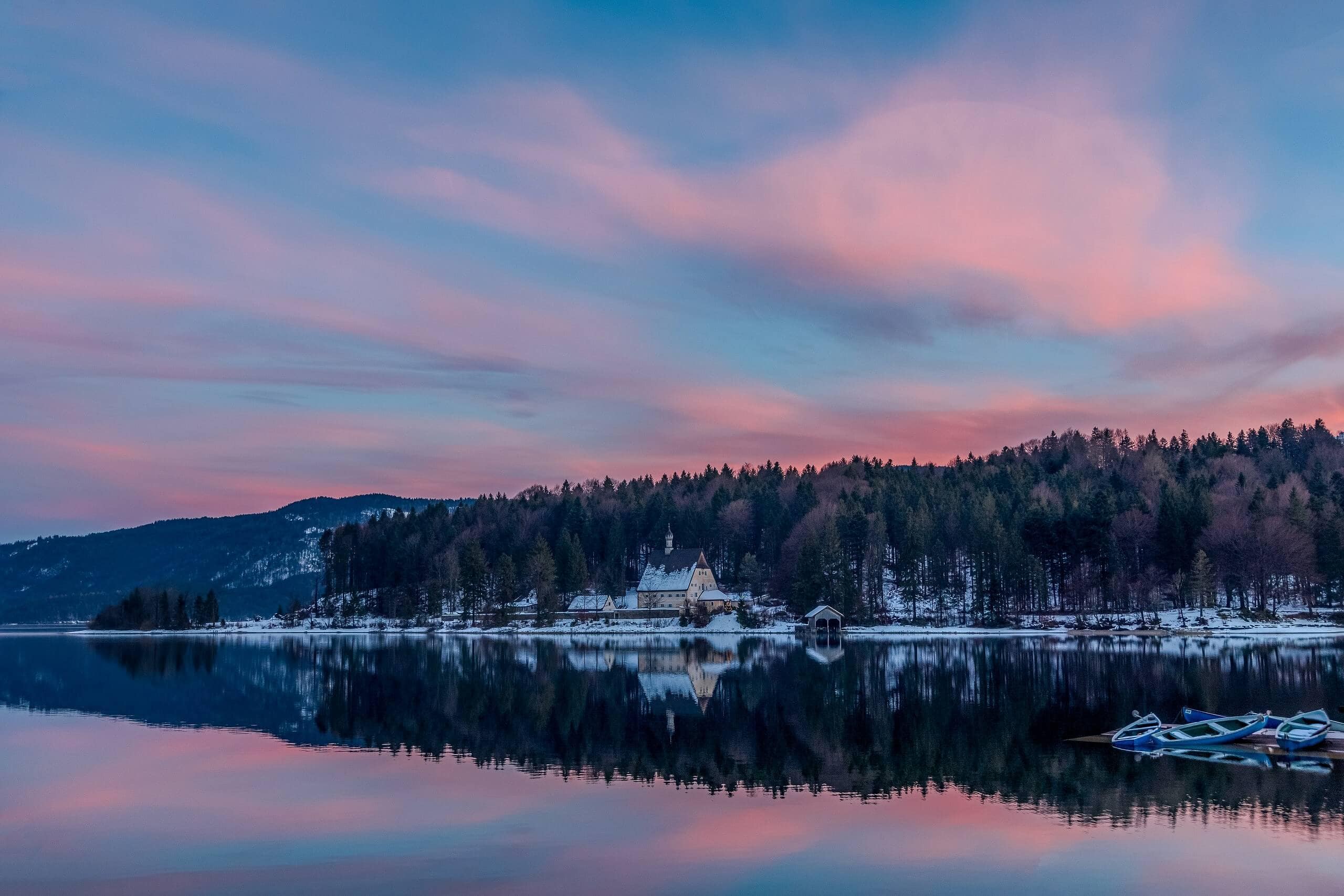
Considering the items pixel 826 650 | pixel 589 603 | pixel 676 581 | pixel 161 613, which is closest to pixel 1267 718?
pixel 826 650

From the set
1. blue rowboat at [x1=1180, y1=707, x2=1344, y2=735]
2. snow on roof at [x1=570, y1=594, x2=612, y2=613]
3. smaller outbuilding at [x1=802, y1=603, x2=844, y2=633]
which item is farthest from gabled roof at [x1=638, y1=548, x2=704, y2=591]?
blue rowboat at [x1=1180, y1=707, x2=1344, y2=735]

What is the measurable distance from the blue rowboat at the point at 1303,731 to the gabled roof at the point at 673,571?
117 m

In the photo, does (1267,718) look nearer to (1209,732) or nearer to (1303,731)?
(1303,731)

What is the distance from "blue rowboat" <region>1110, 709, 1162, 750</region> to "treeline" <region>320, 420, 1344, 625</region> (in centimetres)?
8504

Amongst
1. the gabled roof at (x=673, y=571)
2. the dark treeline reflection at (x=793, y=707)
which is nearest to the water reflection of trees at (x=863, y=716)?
the dark treeline reflection at (x=793, y=707)

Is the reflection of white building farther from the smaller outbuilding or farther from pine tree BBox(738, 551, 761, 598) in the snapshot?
pine tree BBox(738, 551, 761, 598)

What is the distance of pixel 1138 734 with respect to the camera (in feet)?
113

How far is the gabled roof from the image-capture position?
15000 centimetres

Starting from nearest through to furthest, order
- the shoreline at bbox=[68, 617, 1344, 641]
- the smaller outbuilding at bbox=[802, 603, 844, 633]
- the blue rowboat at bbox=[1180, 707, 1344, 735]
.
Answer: the blue rowboat at bbox=[1180, 707, 1344, 735]
the shoreline at bbox=[68, 617, 1344, 641]
the smaller outbuilding at bbox=[802, 603, 844, 633]

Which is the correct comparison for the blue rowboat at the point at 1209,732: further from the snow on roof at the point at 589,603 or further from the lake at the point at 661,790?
the snow on roof at the point at 589,603

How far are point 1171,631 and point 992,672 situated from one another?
5357 centimetres

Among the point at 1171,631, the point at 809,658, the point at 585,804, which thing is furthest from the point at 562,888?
the point at 1171,631

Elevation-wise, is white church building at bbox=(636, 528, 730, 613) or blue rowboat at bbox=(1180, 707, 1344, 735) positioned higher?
white church building at bbox=(636, 528, 730, 613)

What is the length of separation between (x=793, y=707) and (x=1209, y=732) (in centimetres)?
1771
